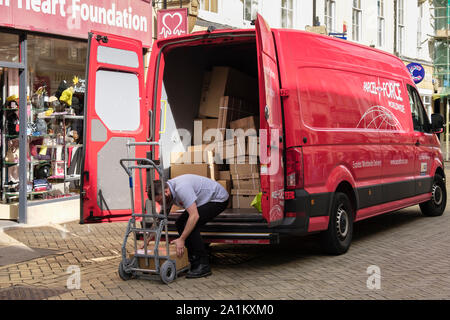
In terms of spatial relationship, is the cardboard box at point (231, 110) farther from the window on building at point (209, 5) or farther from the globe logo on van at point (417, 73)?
the globe logo on van at point (417, 73)

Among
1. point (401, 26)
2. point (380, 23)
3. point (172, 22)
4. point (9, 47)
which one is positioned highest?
point (401, 26)

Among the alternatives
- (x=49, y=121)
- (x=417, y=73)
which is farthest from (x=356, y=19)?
(x=49, y=121)

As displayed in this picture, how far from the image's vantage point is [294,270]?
22.6ft

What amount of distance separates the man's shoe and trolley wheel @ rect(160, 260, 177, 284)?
22 centimetres

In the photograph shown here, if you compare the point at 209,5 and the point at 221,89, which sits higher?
the point at 209,5

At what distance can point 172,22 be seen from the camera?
12.0 meters

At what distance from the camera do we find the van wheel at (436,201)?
10.9 meters

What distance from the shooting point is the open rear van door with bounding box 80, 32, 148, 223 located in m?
7.41

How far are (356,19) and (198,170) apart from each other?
15.7m

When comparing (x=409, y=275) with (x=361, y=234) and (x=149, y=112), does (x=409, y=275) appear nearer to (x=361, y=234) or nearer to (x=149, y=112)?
(x=361, y=234)

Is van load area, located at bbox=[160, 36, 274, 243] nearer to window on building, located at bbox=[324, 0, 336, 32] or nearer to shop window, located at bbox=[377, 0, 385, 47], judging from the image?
window on building, located at bbox=[324, 0, 336, 32]

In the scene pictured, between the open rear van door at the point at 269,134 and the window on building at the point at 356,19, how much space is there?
51.8ft

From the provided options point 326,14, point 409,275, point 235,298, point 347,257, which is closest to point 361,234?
point 347,257

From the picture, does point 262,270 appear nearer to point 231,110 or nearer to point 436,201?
point 231,110
